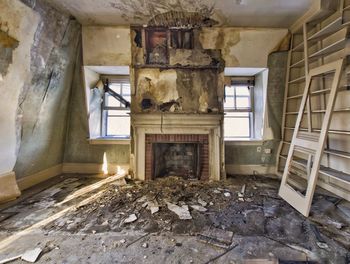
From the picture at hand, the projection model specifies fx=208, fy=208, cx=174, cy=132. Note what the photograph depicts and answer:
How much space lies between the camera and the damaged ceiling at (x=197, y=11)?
2.85 m

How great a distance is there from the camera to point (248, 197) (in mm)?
2887

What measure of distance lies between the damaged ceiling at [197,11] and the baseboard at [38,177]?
2560 millimetres

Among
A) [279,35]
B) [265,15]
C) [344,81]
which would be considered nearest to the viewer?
[344,81]

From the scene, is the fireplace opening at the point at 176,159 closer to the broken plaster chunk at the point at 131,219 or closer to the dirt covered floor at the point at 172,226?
the dirt covered floor at the point at 172,226

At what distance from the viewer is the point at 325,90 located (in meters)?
2.81

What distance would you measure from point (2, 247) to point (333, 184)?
3.81m

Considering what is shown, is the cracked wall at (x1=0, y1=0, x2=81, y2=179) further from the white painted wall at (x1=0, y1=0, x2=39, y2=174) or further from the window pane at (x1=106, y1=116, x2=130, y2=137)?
the window pane at (x1=106, y1=116, x2=130, y2=137)

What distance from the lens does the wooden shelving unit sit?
8.66 feet

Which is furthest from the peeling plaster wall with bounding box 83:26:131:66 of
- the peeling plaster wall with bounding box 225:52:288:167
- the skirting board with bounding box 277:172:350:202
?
the skirting board with bounding box 277:172:350:202

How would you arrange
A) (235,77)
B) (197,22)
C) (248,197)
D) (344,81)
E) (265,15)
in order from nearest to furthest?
(344,81) → (248,197) → (265,15) → (197,22) → (235,77)

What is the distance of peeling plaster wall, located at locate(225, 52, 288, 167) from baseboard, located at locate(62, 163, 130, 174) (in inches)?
82.3

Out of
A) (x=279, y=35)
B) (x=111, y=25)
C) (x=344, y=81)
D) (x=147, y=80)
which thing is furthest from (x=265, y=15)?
(x=111, y=25)

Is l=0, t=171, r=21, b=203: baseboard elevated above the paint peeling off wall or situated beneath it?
situated beneath

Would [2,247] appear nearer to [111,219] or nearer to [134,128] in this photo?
[111,219]
